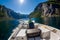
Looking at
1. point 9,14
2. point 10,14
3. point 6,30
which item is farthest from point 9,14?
point 6,30

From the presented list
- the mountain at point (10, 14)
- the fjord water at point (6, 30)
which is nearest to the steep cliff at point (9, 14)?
the mountain at point (10, 14)

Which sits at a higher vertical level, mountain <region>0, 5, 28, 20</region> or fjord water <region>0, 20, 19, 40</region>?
mountain <region>0, 5, 28, 20</region>

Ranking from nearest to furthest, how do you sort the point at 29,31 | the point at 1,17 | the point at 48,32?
the point at 29,31 < the point at 48,32 < the point at 1,17

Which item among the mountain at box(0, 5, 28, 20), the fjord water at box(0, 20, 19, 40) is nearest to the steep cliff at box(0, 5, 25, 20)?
the mountain at box(0, 5, 28, 20)

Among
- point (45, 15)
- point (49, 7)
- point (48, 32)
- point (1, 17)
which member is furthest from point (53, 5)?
point (48, 32)

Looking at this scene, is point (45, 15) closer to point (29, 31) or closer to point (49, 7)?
point (49, 7)

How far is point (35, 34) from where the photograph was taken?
4.45 meters

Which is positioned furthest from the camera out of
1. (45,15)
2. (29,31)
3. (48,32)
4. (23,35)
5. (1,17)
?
(45,15)

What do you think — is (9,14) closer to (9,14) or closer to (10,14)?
(9,14)

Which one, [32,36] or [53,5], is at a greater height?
[53,5]

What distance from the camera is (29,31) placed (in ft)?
14.7

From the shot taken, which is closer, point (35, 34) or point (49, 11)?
point (35, 34)

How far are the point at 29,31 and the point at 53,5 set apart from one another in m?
97.1

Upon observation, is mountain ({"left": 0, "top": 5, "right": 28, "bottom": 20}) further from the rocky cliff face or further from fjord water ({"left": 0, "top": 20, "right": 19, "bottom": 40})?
fjord water ({"left": 0, "top": 20, "right": 19, "bottom": 40})
